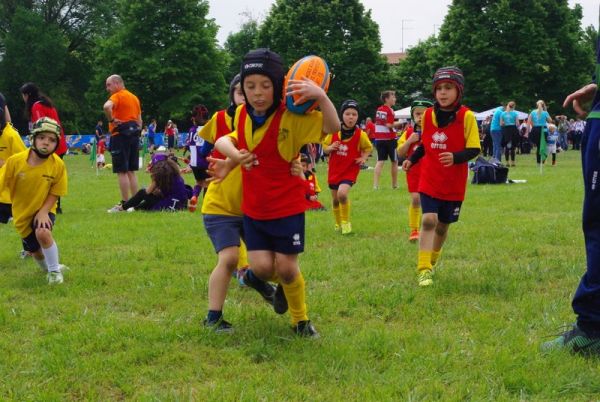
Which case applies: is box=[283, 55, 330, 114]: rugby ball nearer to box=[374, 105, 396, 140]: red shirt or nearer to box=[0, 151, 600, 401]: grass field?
box=[0, 151, 600, 401]: grass field

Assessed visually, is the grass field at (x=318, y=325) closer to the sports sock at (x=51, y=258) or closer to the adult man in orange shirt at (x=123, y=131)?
the sports sock at (x=51, y=258)

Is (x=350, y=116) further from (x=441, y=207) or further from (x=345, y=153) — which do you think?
(x=441, y=207)

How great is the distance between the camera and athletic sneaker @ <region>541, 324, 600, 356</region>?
4.09m

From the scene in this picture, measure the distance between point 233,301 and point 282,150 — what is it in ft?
6.13

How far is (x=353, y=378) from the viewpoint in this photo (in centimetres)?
388

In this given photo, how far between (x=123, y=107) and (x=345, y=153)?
445cm

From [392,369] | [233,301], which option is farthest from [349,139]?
[392,369]

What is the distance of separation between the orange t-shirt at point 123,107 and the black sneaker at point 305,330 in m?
8.07

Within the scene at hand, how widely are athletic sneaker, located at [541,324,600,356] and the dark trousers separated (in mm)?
45

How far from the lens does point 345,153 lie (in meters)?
9.57

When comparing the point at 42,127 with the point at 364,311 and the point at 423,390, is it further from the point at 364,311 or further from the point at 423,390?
the point at 423,390

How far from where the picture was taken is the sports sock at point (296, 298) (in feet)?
15.1

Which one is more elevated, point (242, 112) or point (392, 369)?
point (242, 112)

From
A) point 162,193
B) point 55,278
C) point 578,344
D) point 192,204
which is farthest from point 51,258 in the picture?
point 162,193
